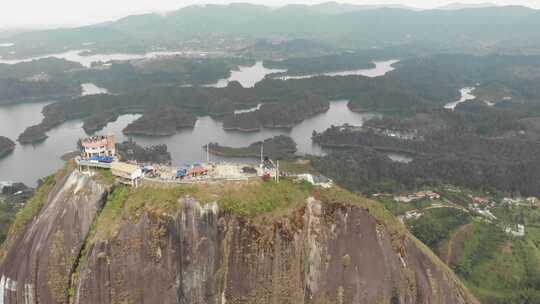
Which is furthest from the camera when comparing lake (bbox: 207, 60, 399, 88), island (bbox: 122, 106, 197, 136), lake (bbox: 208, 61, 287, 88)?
lake (bbox: 207, 60, 399, 88)

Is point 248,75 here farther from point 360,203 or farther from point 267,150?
point 360,203

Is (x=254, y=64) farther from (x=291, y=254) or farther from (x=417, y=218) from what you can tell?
(x=291, y=254)

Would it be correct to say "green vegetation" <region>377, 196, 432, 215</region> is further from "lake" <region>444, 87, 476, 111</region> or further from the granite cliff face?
"lake" <region>444, 87, 476, 111</region>

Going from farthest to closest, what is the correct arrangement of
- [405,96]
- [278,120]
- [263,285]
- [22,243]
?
[405,96]
[278,120]
[22,243]
[263,285]

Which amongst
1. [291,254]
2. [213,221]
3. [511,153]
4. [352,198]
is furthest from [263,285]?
[511,153]

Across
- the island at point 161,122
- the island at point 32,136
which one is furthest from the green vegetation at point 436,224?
the island at point 32,136

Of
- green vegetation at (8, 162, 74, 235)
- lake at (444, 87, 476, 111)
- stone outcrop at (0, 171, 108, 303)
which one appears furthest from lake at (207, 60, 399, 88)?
stone outcrop at (0, 171, 108, 303)
